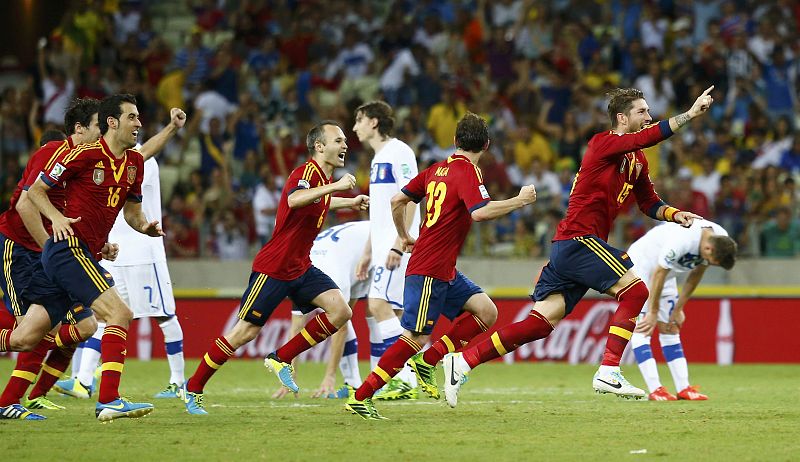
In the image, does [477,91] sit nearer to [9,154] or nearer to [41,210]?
[9,154]

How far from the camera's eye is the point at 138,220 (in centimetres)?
981

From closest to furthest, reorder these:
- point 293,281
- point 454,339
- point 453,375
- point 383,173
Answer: point 453,375, point 454,339, point 293,281, point 383,173

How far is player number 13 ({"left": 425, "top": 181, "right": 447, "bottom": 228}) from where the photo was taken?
9461 millimetres

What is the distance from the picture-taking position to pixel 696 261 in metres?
11.5

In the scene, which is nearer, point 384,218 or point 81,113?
point 81,113

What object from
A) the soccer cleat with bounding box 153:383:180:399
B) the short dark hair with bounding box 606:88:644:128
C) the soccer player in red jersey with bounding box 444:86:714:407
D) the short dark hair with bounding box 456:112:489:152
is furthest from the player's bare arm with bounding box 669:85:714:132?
the soccer cleat with bounding box 153:383:180:399

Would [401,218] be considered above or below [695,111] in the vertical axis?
below

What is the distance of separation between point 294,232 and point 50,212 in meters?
1.95

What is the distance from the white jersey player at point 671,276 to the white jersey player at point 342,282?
265cm

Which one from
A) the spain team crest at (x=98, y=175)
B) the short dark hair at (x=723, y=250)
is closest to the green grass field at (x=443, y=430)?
the short dark hair at (x=723, y=250)

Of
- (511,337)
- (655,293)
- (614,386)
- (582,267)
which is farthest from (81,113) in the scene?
(655,293)

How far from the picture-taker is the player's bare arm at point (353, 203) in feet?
32.8

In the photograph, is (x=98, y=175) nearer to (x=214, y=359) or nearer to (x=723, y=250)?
(x=214, y=359)

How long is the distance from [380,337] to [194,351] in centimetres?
666
